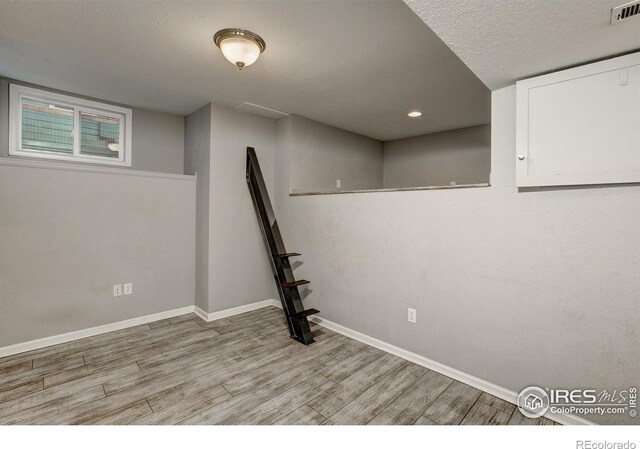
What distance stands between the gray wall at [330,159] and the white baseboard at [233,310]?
1512mm

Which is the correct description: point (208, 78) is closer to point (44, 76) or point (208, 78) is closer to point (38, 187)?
point (44, 76)

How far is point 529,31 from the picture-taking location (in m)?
1.43

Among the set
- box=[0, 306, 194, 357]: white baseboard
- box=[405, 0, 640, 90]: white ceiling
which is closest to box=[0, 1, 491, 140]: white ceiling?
box=[405, 0, 640, 90]: white ceiling

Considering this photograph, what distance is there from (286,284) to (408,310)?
119cm

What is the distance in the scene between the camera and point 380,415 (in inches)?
74.5

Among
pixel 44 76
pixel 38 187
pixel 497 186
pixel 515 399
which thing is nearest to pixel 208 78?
pixel 44 76

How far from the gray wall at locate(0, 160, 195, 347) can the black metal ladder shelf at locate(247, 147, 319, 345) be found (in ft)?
2.61

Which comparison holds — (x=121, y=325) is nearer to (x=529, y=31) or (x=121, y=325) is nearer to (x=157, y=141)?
(x=157, y=141)

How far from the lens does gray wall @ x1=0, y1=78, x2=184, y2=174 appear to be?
358cm

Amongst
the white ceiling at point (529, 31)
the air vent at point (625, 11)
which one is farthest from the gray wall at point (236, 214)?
the air vent at point (625, 11)

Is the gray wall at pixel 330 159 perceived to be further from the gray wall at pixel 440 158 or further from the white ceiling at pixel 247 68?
the white ceiling at pixel 247 68

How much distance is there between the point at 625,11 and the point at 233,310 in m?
3.85

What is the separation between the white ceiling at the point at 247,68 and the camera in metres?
1.88

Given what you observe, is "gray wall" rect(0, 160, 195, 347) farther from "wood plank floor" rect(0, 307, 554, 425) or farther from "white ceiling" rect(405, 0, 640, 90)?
"white ceiling" rect(405, 0, 640, 90)
